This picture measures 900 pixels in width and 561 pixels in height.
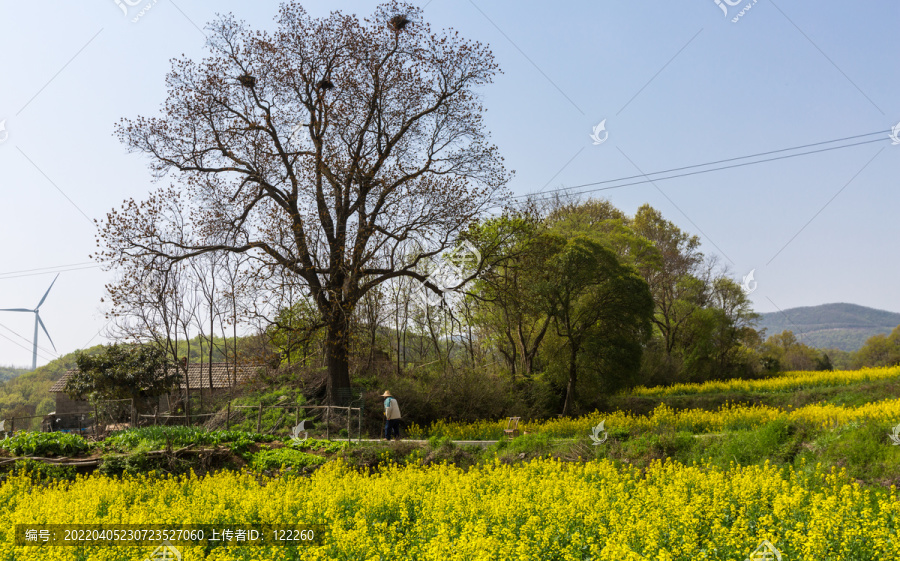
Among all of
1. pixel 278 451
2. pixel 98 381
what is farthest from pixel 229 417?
pixel 98 381

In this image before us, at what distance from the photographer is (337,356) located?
19.3 meters

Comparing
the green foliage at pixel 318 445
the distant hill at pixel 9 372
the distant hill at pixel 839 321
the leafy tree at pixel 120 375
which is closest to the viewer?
the green foliage at pixel 318 445

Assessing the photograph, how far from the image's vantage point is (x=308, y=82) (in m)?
19.8

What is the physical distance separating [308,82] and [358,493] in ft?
A: 49.3

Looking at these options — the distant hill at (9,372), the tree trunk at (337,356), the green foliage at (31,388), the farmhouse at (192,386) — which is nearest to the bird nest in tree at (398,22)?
the tree trunk at (337,356)

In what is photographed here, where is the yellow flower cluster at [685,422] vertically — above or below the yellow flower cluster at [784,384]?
below

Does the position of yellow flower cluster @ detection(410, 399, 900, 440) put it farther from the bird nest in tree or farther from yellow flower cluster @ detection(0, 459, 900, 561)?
the bird nest in tree

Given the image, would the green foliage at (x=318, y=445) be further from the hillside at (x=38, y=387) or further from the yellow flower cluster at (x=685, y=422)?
the hillside at (x=38, y=387)

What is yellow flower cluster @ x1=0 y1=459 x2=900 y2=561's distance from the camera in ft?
17.8

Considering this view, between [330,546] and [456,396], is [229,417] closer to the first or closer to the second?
[456,396]

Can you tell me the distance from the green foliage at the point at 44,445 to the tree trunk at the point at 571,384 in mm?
15187

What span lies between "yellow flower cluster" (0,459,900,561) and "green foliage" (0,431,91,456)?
2.56 meters

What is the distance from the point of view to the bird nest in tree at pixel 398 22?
19578 mm

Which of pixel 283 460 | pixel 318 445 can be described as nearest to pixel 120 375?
pixel 318 445
